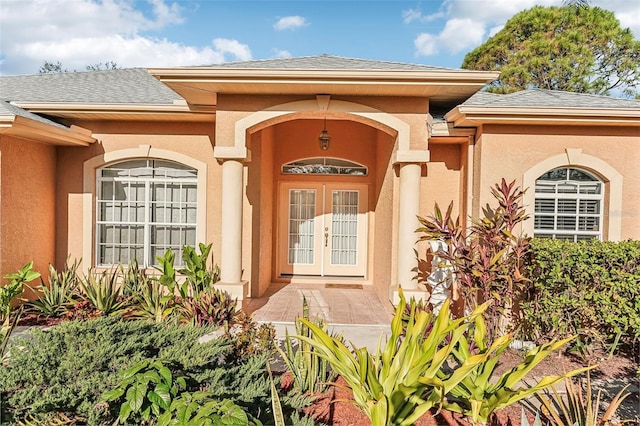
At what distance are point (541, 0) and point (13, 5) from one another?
26.5 meters

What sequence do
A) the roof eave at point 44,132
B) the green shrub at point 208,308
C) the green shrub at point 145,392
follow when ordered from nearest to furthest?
the green shrub at point 145,392, the green shrub at point 208,308, the roof eave at point 44,132

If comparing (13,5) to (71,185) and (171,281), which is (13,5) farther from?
(171,281)

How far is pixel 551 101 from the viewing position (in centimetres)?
795

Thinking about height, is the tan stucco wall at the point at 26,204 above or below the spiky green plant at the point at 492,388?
above

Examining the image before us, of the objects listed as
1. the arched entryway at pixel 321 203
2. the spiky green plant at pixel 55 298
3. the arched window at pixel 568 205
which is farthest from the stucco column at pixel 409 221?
the spiky green plant at pixel 55 298

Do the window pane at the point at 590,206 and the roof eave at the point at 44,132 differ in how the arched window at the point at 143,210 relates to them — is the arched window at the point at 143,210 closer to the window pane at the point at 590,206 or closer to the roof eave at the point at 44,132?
the roof eave at the point at 44,132

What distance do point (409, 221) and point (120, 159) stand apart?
6.69 m

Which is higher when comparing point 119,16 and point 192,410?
point 119,16

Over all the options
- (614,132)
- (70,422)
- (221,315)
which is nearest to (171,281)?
(221,315)

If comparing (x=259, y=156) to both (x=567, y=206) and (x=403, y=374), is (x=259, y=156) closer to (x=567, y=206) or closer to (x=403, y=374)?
(x=567, y=206)

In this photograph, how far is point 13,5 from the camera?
27.1 ft

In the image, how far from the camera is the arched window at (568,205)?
780 centimetres

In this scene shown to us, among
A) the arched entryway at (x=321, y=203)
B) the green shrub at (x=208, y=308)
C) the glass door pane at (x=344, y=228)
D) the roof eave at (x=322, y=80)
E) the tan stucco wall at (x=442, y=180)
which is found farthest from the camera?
the glass door pane at (x=344, y=228)

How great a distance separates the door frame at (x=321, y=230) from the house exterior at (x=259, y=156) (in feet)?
2.50
